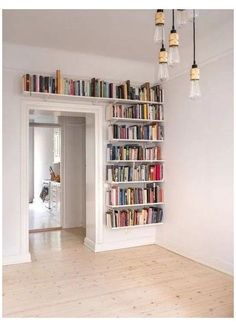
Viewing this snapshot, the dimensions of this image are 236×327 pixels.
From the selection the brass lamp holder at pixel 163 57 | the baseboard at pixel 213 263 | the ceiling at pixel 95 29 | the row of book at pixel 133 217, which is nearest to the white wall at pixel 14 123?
the ceiling at pixel 95 29

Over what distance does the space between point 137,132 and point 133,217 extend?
1.32 metres

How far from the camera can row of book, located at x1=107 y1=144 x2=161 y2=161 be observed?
15.5 feet

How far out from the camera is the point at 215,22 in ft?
11.9

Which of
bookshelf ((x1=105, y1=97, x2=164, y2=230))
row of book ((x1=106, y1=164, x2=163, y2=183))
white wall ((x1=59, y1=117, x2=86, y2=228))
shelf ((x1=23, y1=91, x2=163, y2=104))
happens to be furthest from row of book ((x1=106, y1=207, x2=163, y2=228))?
white wall ((x1=59, y1=117, x2=86, y2=228))

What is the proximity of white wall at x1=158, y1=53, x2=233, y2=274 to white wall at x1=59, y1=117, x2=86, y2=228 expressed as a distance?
7.37 feet

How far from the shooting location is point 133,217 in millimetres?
4828

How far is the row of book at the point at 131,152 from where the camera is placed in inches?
186

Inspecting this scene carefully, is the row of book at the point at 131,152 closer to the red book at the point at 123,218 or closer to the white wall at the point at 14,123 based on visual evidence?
the red book at the point at 123,218

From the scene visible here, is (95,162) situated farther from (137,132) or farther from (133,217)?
(133,217)

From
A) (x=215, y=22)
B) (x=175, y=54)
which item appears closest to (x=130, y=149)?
(x=215, y=22)

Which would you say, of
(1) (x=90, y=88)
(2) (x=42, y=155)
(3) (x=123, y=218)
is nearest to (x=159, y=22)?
(1) (x=90, y=88)

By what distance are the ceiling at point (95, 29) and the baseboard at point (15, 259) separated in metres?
2.87

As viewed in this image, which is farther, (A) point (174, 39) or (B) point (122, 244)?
(B) point (122, 244)

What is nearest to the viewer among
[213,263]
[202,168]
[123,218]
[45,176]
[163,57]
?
[163,57]
